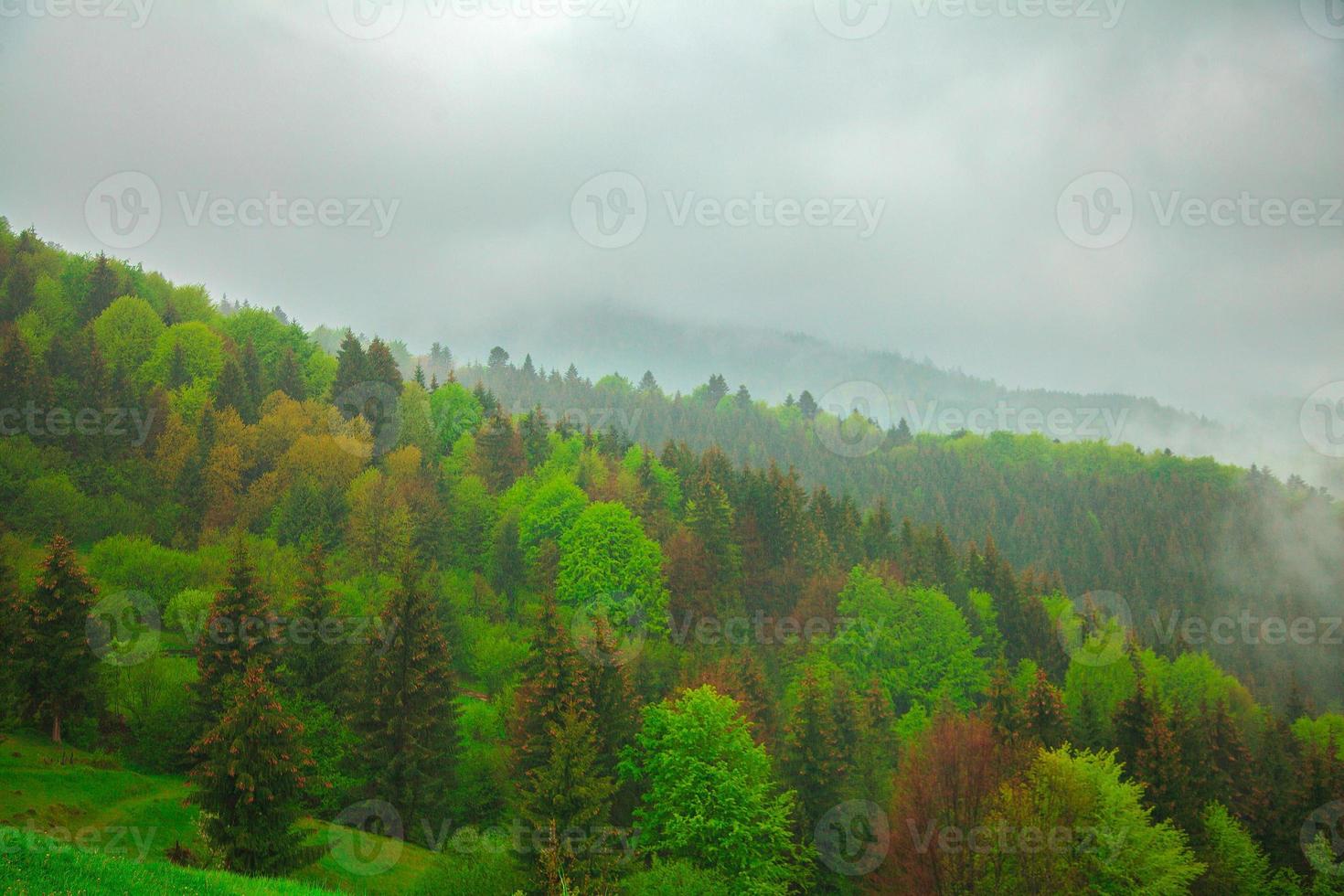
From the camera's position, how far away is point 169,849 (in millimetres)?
28078

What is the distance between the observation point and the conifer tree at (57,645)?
3556cm

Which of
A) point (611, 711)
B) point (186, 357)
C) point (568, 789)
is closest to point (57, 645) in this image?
A: point (568, 789)

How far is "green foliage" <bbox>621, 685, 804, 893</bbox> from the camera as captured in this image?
32.8m

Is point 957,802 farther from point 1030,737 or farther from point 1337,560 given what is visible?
point 1337,560

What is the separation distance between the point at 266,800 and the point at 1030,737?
129 ft

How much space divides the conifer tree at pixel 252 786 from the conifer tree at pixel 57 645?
1454 cm

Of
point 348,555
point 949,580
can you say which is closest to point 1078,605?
point 949,580

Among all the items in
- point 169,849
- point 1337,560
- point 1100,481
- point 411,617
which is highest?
point 1100,481

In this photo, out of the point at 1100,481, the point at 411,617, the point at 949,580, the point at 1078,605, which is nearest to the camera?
the point at 411,617

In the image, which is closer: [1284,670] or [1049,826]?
[1049,826]

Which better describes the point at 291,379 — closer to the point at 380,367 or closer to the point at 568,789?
the point at 380,367

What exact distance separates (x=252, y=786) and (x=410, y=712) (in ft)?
41.1

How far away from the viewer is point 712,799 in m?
33.8

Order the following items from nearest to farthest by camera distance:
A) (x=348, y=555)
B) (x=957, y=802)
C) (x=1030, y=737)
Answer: (x=957, y=802) < (x=1030, y=737) < (x=348, y=555)
